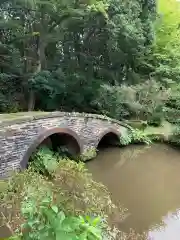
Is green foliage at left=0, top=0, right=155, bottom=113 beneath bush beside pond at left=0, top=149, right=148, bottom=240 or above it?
above

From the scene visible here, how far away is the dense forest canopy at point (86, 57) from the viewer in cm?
1367

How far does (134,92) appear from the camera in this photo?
14.7 meters

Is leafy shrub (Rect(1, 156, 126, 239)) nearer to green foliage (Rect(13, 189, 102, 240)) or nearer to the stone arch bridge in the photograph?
green foliage (Rect(13, 189, 102, 240))

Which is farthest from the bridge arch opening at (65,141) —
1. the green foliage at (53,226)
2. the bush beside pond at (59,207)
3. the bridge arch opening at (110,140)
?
the green foliage at (53,226)

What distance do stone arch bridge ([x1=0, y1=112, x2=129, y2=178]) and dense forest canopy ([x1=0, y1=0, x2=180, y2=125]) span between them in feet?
11.5

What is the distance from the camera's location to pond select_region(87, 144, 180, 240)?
6738mm

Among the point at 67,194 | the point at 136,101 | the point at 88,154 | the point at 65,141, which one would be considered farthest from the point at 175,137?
the point at 67,194

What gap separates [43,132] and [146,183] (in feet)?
9.82

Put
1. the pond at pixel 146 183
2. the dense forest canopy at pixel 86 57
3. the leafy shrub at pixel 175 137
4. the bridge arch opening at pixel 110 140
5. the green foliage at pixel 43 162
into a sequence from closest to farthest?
the pond at pixel 146 183, the green foliage at pixel 43 162, the bridge arch opening at pixel 110 140, the leafy shrub at pixel 175 137, the dense forest canopy at pixel 86 57

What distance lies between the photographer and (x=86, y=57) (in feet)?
53.3

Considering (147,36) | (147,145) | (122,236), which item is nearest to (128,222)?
(122,236)

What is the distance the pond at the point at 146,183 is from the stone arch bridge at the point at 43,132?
80cm

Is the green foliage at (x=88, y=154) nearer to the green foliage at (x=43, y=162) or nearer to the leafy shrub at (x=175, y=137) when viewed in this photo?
the green foliage at (x=43, y=162)

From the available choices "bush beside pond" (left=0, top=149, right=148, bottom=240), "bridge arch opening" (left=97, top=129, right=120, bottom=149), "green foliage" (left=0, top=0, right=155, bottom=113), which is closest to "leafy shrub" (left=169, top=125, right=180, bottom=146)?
"bridge arch opening" (left=97, top=129, right=120, bottom=149)
